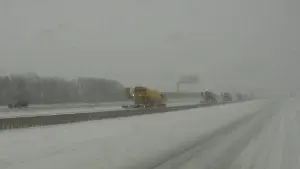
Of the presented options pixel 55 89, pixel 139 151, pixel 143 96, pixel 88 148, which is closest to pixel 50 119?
pixel 88 148

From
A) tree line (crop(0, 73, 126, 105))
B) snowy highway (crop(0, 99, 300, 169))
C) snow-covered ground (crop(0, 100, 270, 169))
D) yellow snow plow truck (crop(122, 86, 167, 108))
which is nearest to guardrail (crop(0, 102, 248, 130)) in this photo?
snow-covered ground (crop(0, 100, 270, 169))

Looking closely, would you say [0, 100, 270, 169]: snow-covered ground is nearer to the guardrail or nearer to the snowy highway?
the snowy highway

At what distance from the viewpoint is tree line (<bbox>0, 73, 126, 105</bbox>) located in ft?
173

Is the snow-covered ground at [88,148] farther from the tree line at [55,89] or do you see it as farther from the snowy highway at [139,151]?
the tree line at [55,89]

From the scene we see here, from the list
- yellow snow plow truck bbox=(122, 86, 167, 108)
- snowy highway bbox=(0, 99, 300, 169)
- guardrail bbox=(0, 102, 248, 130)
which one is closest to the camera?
snowy highway bbox=(0, 99, 300, 169)

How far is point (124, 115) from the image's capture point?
97.6 ft

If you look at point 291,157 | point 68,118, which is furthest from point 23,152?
point 68,118

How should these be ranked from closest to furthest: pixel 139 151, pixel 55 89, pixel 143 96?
pixel 139 151 → pixel 143 96 → pixel 55 89

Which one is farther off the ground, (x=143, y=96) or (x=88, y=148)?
(x=88, y=148)

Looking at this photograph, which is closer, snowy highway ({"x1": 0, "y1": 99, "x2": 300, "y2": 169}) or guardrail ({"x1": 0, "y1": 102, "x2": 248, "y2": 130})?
snowy highway ({"x1": 0, "y1": 99, "x2": 300, "y2": 169})

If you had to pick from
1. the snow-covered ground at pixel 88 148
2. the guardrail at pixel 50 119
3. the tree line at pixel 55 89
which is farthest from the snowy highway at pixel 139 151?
the tree line at pixel 55 89

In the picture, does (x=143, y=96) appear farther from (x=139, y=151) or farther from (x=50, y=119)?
(x=139, y=151)

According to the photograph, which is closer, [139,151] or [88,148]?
[139,151]

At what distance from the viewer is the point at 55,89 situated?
207 feet
